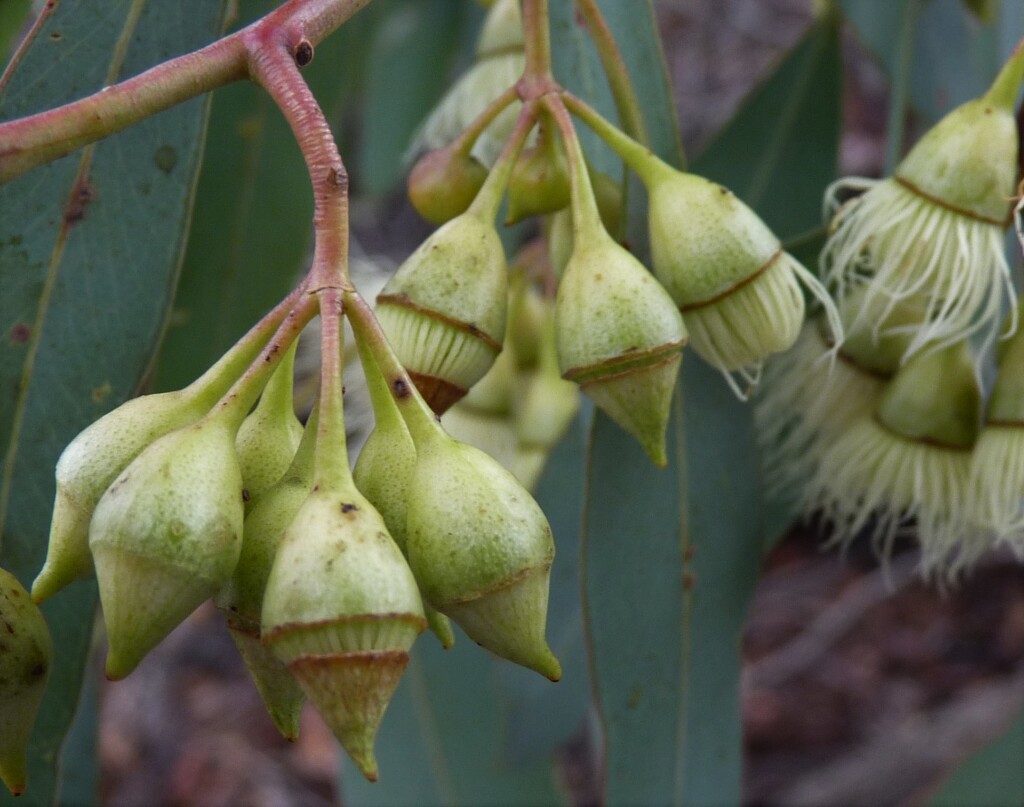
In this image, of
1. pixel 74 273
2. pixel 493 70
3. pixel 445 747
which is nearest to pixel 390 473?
pixel 74 273

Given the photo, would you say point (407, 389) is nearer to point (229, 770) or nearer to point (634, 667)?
point (634, 667)

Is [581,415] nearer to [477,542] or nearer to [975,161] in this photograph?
[975,161]

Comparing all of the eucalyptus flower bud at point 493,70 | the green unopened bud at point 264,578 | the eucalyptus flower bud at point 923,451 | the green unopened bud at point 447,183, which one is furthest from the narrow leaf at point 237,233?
the green unopened bud at point 264,578

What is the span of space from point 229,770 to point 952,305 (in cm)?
205

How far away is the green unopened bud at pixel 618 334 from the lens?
2.68 ft

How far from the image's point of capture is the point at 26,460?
1.02m

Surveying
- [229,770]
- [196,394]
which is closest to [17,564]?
[196,394]

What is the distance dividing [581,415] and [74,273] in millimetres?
564

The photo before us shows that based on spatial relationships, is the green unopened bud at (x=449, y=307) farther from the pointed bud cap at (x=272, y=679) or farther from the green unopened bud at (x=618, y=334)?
the pointed bud cap at (x=272, y=679)

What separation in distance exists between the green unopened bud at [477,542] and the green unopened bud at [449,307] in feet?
0.47

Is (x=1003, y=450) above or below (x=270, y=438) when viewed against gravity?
below

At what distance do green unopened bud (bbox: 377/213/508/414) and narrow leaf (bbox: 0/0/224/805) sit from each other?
0.30m

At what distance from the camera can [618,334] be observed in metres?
0.82

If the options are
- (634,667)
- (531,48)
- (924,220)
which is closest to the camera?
(531,48)
